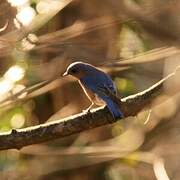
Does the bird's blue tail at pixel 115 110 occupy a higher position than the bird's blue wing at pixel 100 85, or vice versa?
the bird's blue tail at pixel 115 110

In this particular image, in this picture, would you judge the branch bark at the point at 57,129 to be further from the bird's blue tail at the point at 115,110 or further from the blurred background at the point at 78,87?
the blurred background at the point at 78,87

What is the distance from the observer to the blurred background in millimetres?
4172

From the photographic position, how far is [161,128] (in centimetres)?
580

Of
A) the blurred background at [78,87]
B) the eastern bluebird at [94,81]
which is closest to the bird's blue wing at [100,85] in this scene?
the eastern bluebird at [94,81]

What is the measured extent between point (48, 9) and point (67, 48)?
0.52 metres

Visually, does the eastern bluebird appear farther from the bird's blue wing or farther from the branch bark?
the branch bark

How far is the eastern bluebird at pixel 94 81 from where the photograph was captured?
4297 millimetres

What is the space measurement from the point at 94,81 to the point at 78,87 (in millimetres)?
1580

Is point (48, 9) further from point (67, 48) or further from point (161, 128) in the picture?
point (161, 128)

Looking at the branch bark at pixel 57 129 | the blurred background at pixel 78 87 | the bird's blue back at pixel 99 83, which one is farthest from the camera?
the bird's blue back at pixel 99 83

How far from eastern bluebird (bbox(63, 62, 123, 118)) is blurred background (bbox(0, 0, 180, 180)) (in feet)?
0.28

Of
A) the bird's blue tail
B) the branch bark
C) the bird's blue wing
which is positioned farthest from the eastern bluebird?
the branch bark

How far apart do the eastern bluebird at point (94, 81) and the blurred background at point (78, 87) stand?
9cm

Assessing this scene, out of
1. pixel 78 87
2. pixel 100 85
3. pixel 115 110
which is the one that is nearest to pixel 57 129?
pixel 115 110
